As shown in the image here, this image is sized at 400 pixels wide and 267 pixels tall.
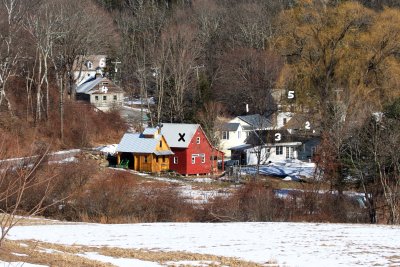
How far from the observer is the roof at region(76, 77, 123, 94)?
6562 cm

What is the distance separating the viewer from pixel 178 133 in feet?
163

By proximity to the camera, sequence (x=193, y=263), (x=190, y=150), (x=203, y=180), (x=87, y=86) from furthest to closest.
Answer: (x=87, y=86) → (x=190, y=150) → (x=203, y=180) → (x=193, y=263)

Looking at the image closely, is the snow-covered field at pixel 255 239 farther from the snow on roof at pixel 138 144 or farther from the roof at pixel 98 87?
the roof at pixel 98 87

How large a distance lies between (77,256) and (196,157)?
33186 millimetres

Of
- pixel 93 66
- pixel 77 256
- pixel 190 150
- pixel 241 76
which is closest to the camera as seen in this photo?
pixel 77 256

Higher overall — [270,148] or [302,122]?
[302,122]

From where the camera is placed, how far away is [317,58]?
49.6 m

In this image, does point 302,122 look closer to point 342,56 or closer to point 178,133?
point 342,56

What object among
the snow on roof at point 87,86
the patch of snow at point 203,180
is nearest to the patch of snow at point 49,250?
the patch of snow at point 203,180

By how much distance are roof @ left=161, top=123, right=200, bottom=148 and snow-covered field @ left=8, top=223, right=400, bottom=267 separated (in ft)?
77.7

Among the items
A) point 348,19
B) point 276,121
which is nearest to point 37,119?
point 276,121

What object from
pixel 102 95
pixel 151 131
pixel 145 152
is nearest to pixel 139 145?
pixel 145 152

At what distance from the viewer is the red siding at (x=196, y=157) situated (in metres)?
48.4

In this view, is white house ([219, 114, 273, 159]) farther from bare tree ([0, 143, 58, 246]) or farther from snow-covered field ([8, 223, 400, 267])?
snow-covered field ([8, 223, 400, 267])
